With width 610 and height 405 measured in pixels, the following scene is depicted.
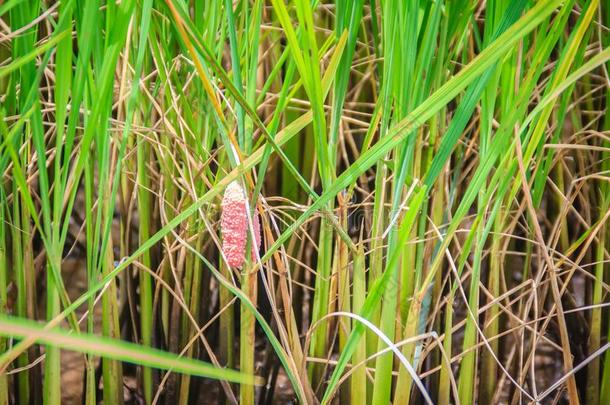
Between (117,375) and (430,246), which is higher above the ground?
(430,246)

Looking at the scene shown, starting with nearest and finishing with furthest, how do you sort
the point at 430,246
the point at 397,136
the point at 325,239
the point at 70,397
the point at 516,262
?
1. the point at 397,136
2. the point at 325,239
3. the point at 430,246
4. the point at 70,397
5. the point at 516,262

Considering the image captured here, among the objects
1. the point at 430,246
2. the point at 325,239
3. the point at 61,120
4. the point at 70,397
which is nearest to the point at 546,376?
the point at 430,246

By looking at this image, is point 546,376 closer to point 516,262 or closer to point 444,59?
point 516,262

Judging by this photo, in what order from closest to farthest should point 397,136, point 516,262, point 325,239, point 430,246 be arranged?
point 397,136 < point 325,239 < point 430,246 < point 516,262

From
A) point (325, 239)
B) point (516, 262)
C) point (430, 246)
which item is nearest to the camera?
point (325, 239)

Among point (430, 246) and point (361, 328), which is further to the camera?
point (430, 246)

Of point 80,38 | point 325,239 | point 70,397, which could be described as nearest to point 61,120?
point 80,38

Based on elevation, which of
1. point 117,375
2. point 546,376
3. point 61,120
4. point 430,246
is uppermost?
point 61,120

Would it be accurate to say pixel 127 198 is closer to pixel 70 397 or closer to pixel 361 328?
pixel 70 397

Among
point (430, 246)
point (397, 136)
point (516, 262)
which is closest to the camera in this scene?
point (397, 136)
